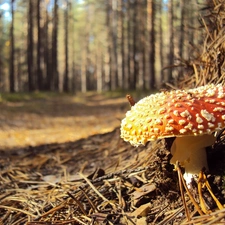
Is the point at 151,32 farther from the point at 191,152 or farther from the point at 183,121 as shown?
the point at 183,121

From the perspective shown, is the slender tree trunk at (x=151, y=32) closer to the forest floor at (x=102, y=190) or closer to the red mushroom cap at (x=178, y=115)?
the forest floor at (x=102, y=190)

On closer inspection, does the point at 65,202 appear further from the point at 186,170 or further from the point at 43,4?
the point at 43,4

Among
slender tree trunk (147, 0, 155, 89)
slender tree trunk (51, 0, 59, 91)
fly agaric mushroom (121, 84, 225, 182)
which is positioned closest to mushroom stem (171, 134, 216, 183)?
fly agaric mushroom (121, 84, 225, 182)

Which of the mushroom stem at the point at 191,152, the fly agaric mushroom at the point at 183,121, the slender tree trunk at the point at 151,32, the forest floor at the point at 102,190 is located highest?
the slender tree trunk at the point at 151,32

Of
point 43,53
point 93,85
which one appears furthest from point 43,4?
point 93,85

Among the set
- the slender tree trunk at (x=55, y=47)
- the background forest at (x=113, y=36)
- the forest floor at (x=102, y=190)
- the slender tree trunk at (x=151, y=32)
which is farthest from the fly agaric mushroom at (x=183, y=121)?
the slender tree trunk at (x=55, y=47)

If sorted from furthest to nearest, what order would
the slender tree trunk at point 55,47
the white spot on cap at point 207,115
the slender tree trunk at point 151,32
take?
the slender tree trunk at point 55,47
the slender tree trunk at point 151,32
the white spot on cap at point 207,115

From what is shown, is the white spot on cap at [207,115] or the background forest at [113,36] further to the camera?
the background forest at [113,36]

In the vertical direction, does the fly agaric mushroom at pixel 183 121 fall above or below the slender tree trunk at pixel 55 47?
below

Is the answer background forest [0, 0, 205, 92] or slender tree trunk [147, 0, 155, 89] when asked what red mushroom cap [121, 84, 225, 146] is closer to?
background forest [0, 0, 205, 92]
